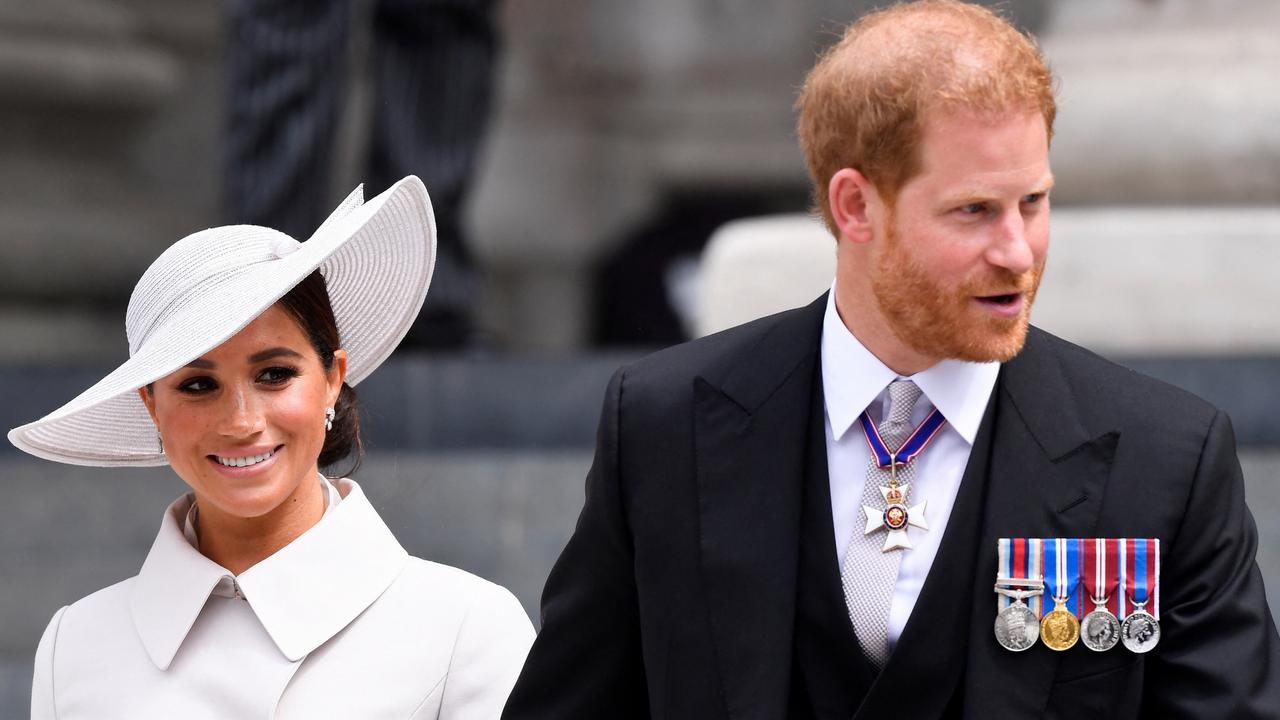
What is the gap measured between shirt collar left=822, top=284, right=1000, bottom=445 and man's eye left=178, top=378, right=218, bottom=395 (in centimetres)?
98

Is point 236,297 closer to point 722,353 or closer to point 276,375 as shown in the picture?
point 276,375

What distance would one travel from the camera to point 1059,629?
9.56 feet

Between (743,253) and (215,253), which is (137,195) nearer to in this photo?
(743,253)

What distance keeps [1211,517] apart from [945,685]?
46cm

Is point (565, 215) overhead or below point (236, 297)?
below

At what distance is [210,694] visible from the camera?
3.21 metres

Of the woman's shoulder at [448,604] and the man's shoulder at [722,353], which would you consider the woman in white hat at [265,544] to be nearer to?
the woman's shoulder at [448,604]

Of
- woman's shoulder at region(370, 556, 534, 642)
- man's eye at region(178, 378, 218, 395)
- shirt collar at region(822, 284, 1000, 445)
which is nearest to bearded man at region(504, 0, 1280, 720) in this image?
shirt collar at region(822, 284, 1000, 445)

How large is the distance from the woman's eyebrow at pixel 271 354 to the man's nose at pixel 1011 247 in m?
1.12

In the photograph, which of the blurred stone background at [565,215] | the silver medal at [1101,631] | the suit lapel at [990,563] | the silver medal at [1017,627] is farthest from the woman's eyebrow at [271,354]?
the blurred stone background at [565,215]

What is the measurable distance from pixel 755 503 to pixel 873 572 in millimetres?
217

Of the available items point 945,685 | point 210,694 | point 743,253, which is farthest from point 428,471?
point 945,685

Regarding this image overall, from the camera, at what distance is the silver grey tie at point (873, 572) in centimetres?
297

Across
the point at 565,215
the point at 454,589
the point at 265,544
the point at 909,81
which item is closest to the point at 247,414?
the point at 265,544
